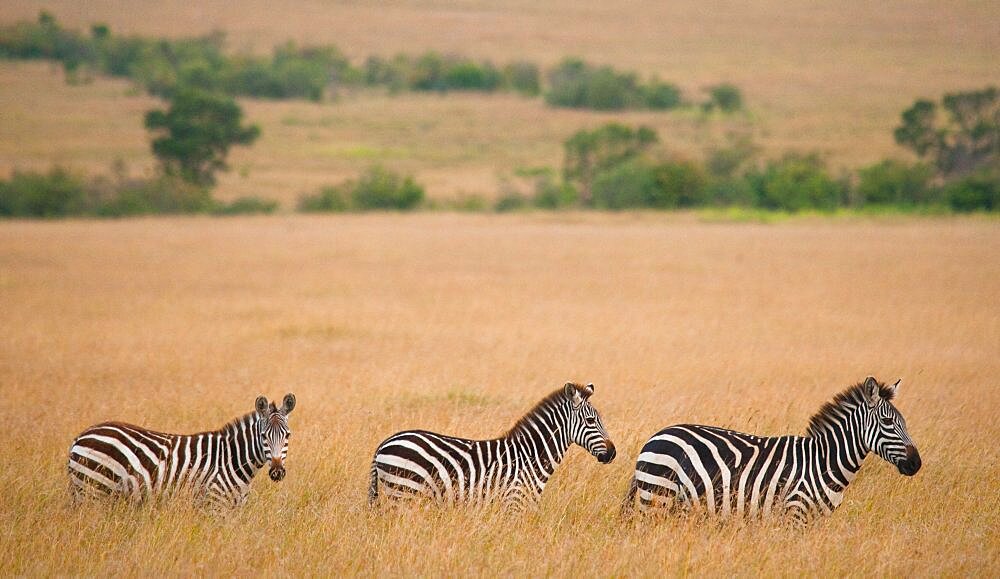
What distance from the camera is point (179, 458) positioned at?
749cm

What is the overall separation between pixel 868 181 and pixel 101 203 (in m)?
40.7

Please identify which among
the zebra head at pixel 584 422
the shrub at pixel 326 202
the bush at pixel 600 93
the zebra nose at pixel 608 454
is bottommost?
the shrub at pixel 326 202

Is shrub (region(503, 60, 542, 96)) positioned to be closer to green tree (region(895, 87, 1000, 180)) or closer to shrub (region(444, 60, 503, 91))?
shrub (region(444, 60, 503, 91))

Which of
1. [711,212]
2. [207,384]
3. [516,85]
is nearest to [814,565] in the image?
[207,384]

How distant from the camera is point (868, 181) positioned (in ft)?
176

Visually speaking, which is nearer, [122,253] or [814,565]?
[814,565]

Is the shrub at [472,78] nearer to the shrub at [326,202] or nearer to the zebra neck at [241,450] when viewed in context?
the shrub at [326,202]

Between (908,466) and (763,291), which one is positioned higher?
(908,466)

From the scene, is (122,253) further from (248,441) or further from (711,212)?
(711,212)

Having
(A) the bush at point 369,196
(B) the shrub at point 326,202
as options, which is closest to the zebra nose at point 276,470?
(B) the shrub at point 326,202

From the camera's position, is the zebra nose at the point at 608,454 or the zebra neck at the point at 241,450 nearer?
the zebra nose at the point at 608,454

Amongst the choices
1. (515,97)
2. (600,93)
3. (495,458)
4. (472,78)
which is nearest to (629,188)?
(495,458)

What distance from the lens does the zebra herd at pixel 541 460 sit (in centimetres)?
721

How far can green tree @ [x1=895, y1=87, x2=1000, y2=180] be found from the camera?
61.3 m
